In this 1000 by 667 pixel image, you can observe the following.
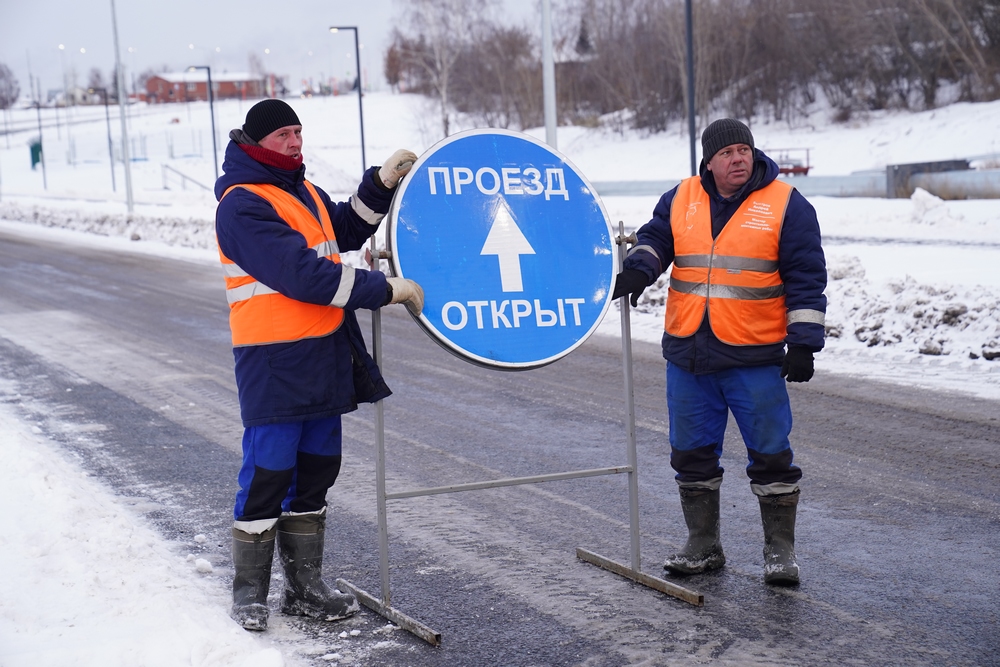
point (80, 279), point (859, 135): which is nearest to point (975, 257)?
point (80, 279)

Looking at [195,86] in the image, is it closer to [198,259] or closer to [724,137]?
[198,259]

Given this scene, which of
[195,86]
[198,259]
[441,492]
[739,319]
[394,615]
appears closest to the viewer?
[394,615]

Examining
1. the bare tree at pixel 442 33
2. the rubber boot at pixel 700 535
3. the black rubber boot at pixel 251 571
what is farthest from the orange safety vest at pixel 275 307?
the bare tree at pixel 442 33

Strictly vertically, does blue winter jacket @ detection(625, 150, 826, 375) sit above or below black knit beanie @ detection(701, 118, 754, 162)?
below

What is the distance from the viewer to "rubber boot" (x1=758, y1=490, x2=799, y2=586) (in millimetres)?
4551

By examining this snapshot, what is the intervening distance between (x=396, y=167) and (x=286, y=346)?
Answer: 91 centimetres

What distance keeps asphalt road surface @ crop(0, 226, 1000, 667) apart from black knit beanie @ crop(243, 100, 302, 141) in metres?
1.95

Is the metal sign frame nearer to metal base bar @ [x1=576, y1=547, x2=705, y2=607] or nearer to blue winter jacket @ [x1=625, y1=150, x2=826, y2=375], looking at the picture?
metal base bar @ [x1=576, y1=547, x2=705, y2=607]

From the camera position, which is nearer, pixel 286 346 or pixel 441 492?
pixel 286 346

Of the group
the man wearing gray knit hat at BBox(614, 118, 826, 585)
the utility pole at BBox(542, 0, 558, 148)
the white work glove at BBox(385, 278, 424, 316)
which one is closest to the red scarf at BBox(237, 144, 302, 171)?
the white work glove at BBox(385, 278, 424, 316)

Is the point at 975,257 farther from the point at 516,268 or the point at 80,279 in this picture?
the point at 80,279

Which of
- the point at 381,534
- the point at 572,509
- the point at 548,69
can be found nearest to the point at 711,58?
the point at 548,69

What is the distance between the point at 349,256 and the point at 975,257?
1040 centimetres

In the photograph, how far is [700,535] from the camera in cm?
481
